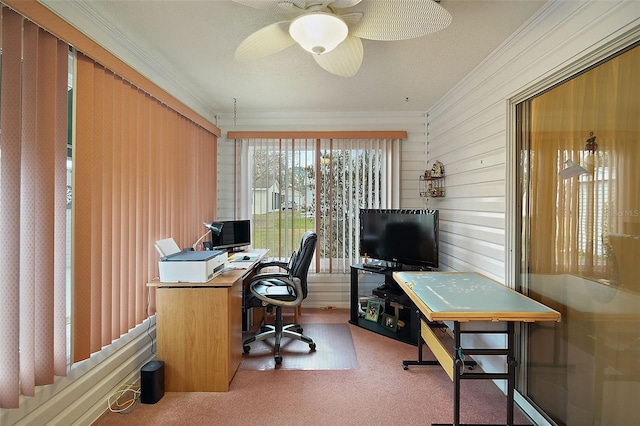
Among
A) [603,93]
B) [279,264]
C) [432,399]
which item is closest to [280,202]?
[279,264]

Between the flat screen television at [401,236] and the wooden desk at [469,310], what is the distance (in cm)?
71

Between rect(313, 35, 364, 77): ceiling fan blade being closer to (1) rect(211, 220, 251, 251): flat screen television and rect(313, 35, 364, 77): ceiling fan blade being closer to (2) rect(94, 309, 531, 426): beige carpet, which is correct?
(1) rect(211, 220, 251, 251): flat screen television

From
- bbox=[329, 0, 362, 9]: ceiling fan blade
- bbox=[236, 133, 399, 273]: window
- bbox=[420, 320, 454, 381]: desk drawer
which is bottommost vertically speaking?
bbox=[420, 320, 454, 381]: desk drawer

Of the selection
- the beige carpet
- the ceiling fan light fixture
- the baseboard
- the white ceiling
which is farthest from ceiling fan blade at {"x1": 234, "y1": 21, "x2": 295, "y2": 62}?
the beige carpet

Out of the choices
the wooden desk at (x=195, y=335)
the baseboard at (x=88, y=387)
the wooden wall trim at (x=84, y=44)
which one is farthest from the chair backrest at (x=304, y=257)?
the wooden wall trim at (x=84, y=44)

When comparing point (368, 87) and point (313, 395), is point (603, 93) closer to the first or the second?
point (368, 87)

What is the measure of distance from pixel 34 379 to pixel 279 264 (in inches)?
68.6

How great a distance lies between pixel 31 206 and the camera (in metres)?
1.44

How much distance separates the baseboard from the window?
5.94 ft

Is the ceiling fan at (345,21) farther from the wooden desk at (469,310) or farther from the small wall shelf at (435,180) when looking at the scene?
the small wall shelf at (435,180)

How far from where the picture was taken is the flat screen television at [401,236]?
A: 295 cm

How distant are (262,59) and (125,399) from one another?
2.67 meters

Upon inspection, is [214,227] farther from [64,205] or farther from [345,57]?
[345,57]

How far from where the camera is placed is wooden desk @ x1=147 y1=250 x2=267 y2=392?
7.14 ft
